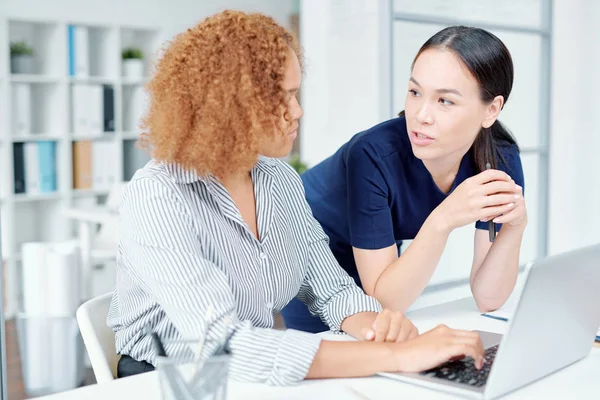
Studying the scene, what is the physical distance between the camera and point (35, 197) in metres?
4.64

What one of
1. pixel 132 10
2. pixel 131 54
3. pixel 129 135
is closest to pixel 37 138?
pixel 129 135

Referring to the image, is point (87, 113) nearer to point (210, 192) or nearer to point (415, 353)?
point (210, 192)

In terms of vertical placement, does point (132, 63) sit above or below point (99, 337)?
→ above

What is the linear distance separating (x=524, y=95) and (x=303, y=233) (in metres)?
2.68

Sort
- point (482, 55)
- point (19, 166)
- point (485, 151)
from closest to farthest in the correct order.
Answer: point (482, 55) → point (485, 151) → point (19, 166)

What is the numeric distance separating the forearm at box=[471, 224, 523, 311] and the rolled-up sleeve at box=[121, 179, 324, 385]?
60cm

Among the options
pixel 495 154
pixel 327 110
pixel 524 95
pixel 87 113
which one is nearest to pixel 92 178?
pixel 87 113

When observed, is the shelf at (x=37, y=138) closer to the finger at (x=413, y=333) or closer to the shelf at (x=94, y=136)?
the shelf at (x=94, y=136)

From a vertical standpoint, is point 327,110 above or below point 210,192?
above

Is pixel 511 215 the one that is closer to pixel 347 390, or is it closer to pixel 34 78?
pixel 347 390

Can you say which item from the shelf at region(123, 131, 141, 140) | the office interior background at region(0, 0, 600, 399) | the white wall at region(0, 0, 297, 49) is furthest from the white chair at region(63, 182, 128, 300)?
the white wall at region(0, 0, 297, 49)

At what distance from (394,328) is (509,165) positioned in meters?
0.69

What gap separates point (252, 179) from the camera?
54.5 inches

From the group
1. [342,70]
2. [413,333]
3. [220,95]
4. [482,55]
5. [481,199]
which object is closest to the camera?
[220,95]
